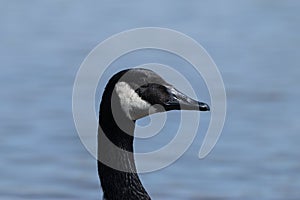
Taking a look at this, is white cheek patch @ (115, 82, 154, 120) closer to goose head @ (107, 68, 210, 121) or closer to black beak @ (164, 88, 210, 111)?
goose head @ (107, 68, 210, 121)

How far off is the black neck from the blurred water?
319 cm

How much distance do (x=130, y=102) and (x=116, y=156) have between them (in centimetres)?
56

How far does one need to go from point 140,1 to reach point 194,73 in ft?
11.7

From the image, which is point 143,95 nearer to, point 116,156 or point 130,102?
point 130,102

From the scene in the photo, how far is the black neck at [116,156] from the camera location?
26.0 feet

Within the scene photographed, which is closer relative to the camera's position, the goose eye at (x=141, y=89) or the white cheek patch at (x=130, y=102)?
the white cheek patch at (x=130, y=102)

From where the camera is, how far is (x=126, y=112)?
7.84m

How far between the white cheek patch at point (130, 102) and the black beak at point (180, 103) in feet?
0.65

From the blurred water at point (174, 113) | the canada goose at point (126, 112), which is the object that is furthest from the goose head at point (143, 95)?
the blurred water at point (174, 113)

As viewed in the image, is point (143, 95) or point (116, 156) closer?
point (143, 95)

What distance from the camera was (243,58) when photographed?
16.1 meters

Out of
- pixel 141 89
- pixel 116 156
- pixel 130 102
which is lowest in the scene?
pixel 116 156

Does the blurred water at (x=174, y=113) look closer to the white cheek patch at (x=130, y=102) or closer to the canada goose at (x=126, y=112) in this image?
the canada goose at (x=126, y=112)

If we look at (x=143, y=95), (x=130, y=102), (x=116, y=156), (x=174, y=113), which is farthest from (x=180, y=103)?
(x=174, y=113)
